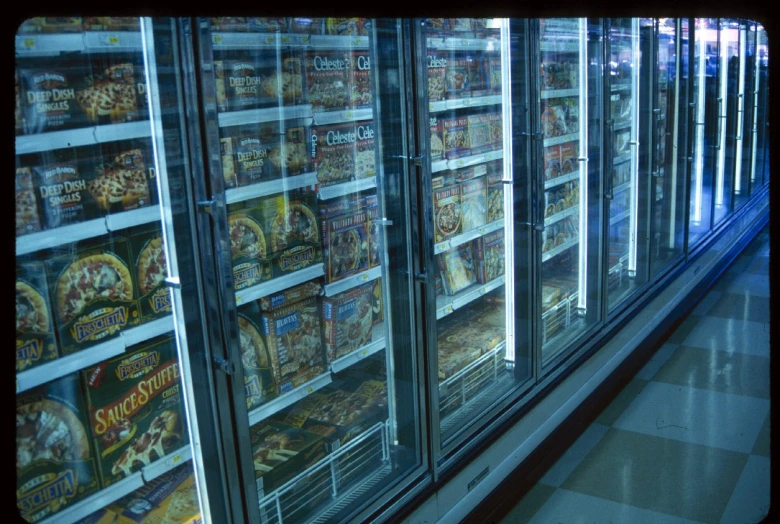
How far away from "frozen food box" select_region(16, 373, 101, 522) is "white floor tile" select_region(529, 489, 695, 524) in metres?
1.82

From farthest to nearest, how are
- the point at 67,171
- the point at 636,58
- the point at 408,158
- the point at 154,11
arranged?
the point at 636,58
the point at 408,158
the point at 67,171
the point at 154,11

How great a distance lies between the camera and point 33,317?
4.88ft

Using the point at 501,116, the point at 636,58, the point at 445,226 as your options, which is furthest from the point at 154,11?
the point at 636,58

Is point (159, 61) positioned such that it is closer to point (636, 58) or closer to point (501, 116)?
point (501, 116)

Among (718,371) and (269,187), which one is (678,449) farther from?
(269,187)

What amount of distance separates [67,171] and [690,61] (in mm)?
4599

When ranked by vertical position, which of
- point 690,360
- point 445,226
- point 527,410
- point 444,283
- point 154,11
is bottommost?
point 690,360

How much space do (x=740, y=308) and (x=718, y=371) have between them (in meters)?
1.28

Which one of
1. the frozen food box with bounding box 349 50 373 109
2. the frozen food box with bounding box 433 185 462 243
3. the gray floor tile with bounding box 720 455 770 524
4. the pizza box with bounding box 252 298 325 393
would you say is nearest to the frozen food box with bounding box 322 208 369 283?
the pizza box with bounding box 252 298 325 393

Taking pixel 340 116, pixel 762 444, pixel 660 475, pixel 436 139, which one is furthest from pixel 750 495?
pixel 340 116

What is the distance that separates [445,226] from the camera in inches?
113

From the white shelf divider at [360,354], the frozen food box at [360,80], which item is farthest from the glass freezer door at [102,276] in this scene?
the frozen food box at [360,80]

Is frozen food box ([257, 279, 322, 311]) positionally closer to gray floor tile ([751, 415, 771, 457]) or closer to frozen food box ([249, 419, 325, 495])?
frozen food box ([249, 419, 325, 495])

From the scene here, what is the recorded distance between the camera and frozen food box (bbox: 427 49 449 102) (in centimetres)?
272
